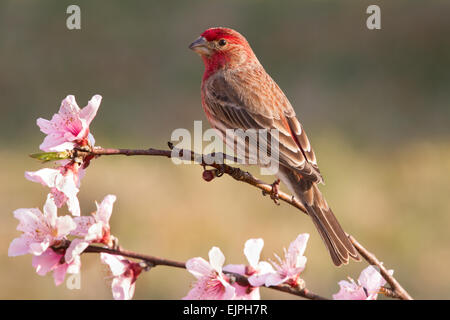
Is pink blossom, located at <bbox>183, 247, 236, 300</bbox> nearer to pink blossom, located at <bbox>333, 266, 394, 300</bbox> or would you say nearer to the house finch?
pink blossom, located at <bbox>333, 266, 394, 300</bbox>

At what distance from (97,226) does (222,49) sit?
1.77 metres

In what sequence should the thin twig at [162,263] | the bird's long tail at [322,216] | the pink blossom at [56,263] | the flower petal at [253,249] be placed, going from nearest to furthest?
the thin twig at [162,263]
the pink blossom at [56,263]
the flower petal at [253,249]
the bird's long tail at [322,216]

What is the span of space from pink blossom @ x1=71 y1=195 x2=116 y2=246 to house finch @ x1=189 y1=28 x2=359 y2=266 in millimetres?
1146

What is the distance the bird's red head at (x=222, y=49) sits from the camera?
301 centimetres

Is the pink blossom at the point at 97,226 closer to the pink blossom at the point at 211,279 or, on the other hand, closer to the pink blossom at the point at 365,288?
the pink blossom at the point at 211,279

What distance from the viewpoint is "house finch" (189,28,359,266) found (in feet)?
8.93

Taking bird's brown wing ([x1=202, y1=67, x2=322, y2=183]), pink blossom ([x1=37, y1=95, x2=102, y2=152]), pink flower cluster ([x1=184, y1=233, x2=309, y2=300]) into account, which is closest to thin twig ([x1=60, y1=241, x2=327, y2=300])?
pink flower cluster ([x1=184, y1=233, x2=309, y2=300])

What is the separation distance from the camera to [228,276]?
1569mm

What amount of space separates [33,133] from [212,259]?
570 cm

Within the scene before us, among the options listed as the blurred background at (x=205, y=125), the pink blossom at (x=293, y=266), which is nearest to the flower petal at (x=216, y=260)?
the pink blossom at (x=293, y=266)

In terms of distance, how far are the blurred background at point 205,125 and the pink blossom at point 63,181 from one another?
267 centimetres

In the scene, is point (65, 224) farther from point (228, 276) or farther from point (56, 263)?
point (228, 276)

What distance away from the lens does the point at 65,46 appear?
848 cm

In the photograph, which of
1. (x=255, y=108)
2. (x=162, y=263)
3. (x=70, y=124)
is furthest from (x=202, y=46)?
(x=162, y=263)
